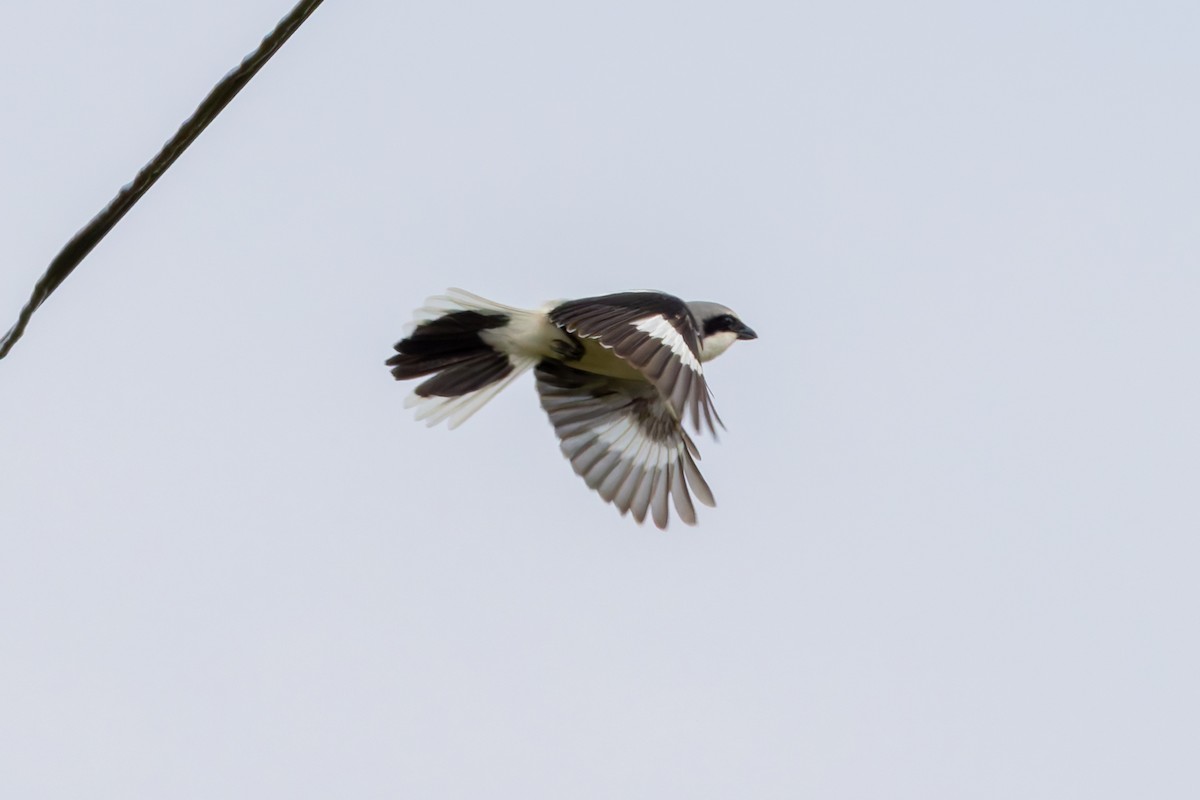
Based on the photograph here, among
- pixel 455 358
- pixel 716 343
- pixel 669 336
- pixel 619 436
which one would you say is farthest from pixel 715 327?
pixel 669 336

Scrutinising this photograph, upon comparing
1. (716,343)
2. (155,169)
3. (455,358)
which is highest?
(716,343)

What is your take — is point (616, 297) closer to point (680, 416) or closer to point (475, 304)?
point (475, 304)

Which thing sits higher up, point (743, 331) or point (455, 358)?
point (743, 331)

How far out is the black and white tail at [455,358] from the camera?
5543mm

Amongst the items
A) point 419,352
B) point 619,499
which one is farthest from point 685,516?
point 419,352

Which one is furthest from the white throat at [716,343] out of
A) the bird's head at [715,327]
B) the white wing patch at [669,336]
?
the white wing patch at [669,336]

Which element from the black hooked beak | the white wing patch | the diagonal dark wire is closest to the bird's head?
the black hooked beak

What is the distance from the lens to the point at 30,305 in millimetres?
969

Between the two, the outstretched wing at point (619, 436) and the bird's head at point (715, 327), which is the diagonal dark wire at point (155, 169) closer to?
the outstretched wing at point (619, 436)

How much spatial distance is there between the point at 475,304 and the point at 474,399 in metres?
0.43

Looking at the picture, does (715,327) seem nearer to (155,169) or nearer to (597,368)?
(597,368)

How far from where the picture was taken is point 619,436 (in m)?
6.13

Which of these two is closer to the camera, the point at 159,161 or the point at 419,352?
the point at 159,161

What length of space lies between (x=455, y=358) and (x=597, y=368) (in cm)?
59
